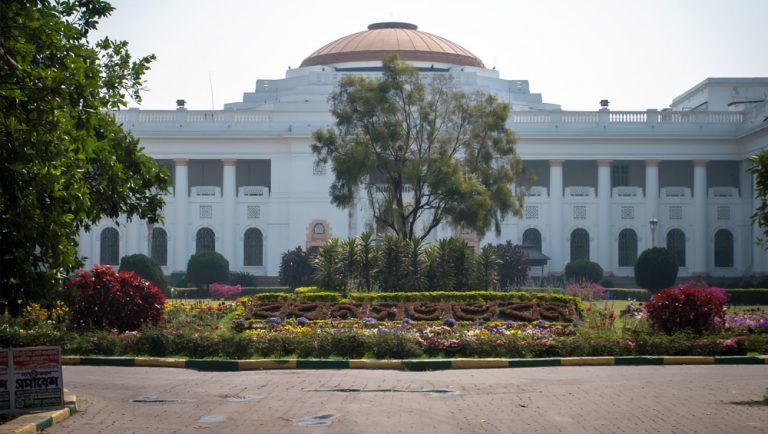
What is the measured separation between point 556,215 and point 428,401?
5014 centimetres

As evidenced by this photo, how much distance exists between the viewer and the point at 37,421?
44.5 ft

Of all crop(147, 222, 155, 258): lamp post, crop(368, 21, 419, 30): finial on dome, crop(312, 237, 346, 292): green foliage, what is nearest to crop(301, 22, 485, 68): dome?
crop(368, 21, 419, 30): finial on dome

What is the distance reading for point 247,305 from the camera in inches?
1195

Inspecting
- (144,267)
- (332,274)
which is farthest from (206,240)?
(332,274)

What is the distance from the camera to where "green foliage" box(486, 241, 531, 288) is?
178ft

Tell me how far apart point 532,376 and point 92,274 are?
10.5 meters

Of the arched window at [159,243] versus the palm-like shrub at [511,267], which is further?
the arched window at [159,243]

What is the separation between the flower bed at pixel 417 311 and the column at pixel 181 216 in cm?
3510

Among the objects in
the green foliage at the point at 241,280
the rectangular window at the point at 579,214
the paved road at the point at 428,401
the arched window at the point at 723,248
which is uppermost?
the rectangular window at the point at 579,214

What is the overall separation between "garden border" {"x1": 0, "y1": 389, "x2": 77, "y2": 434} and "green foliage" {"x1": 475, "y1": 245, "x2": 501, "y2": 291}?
20786mm

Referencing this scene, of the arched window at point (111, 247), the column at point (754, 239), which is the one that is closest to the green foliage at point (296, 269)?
the arched window at point (111, 247)

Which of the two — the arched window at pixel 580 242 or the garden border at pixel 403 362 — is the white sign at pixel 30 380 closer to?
the garden border at pixel 403 362

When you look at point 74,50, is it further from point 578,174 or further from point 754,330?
point 578,174

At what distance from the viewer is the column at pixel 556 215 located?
6450 cm
